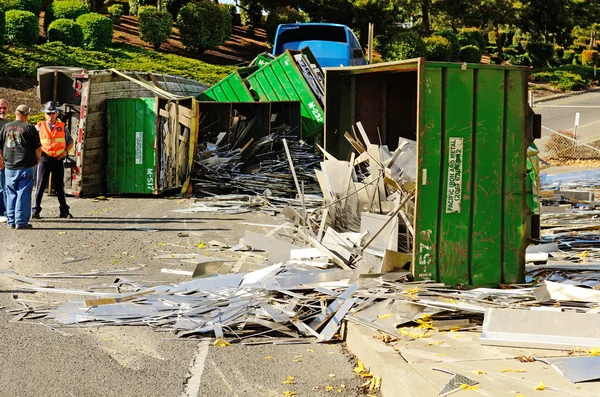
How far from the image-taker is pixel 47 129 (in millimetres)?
14117

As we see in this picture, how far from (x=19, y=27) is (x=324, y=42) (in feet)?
38.9

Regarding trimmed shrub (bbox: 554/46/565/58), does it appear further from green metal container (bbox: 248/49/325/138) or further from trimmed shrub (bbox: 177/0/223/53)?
green metal container (bbox: 248/49/325/138)

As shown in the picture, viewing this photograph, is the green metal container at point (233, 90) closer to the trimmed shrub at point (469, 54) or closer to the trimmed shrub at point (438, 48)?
the trimmed shrub at point (438, 48)

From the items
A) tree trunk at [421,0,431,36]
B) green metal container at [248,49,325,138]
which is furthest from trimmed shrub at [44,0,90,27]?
tree trunk at [421,0,431,36]

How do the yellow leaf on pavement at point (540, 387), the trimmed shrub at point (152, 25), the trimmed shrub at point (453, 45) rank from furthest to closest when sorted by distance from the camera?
the trimmed shrub at point (453, 45) < the trimmed shrub at point (152, 25) < the yellow leaf on pavement at point (540, 387)

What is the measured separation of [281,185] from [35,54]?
15.4 meters

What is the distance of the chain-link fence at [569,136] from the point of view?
23.7m

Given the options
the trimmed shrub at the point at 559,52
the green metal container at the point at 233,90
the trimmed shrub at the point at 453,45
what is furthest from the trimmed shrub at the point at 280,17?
the trimmed shrub at the point at 559,52

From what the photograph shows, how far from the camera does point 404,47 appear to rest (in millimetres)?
43781

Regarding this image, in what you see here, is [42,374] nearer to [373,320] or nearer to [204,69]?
[373,320]

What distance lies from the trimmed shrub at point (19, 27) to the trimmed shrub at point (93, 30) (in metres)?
2.40

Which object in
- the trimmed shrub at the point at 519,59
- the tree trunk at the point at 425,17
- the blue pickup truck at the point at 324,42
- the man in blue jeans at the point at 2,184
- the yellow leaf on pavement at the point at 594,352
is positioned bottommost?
the yellow leaf on pavement at the point at 594,352

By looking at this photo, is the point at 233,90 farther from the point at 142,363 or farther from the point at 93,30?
the point at 93,30

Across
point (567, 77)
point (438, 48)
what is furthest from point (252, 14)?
point (567, 77)
